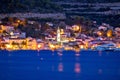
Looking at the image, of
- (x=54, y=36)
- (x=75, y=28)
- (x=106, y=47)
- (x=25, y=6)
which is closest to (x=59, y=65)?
(x=106, y=47)

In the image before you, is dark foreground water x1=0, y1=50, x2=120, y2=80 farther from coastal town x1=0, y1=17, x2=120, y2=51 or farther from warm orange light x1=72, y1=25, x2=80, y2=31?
warm orange light x1=72, y1=25, x2=80, y2=31

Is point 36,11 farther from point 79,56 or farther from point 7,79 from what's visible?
point 7,79

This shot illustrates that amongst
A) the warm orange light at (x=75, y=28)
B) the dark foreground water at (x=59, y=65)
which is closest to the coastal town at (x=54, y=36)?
the warm orange light at (x=75, y=28)

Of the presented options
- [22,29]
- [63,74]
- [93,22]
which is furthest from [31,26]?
[63,74]

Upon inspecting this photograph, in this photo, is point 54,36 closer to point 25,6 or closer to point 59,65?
point 25,6

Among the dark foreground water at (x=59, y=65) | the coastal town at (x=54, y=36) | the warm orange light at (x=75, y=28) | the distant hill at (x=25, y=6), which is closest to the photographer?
the dark foreground water at (x=59, y=65)

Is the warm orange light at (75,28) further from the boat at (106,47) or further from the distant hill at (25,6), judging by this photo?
the boat at (106,47)
